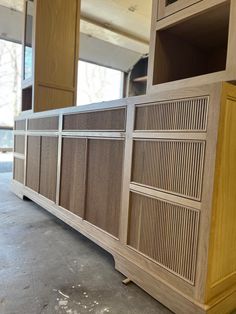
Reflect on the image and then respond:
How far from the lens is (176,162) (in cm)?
117

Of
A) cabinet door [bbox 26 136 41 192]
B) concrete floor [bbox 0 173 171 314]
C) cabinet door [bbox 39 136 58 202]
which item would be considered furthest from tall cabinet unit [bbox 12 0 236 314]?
A: cabinet door [bbox 26 136 41 192]

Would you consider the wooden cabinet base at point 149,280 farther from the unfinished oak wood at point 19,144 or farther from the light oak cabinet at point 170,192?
the unfinished oak wood at point 19,144

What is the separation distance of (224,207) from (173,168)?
274mm

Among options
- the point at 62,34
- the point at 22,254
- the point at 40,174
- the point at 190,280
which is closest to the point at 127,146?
the point at 190,280

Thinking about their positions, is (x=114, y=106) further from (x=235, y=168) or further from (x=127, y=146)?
(x=235, y=168)

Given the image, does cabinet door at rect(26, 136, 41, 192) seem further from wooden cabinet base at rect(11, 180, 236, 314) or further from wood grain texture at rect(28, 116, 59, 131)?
wooden cabinet base at rect(11, 180, 236, 314)

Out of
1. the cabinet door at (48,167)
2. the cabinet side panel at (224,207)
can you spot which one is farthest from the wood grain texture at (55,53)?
the cabinet side panel at (224,207)

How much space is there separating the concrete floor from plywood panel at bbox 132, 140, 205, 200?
58 centimetres

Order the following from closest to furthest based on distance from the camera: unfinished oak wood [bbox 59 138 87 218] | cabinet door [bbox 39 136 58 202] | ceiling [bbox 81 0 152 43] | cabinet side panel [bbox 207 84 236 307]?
cabinet side panel [bbox 207 84 236 307], unfinished oak wood [bbox 59 138 87 218], cabinet door [bbox 39 136 58 202], ceiling [bbox 81 0 152 43]

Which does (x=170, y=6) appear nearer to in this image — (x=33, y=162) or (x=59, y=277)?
(x=59, y=277)

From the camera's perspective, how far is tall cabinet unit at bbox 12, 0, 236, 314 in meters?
1.06

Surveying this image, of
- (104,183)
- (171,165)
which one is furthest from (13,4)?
(171,165)

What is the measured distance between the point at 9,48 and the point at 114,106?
178 inches

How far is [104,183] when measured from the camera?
1.65 metres
